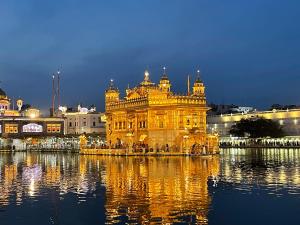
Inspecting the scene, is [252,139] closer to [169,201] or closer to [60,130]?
[60,130]

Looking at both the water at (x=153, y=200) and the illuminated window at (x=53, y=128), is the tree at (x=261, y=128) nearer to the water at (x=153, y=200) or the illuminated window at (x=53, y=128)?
the illuminated window at (x=53, y=128)

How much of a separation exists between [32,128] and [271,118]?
53.2 metres

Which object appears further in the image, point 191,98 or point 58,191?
point 191,98

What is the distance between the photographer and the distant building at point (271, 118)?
366 ft

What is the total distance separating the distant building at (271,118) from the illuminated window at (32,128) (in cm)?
3878

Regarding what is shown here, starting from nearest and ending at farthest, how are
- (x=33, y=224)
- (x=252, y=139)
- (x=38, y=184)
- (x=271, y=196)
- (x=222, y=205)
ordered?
(x=33, y=224) → (x=222, y=205) → (x=271, y=196) → (x=38, y=184) → (x=252, y=139)

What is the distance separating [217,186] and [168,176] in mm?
6293

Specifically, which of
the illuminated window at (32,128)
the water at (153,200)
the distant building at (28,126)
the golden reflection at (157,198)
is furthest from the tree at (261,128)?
the golden reflection at (157,198)

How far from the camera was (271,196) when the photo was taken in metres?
23.3

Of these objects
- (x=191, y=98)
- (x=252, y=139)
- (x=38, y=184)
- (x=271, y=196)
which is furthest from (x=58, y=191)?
(x=252, y=139)

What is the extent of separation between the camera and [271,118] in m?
119

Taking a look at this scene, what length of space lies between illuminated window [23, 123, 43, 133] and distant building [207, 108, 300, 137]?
1527 inches

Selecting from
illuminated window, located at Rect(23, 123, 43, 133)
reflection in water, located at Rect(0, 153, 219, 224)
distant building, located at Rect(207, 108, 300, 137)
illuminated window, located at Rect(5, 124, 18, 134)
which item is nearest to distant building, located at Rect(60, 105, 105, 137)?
illuminated window, located at Rect(23, 123, 43, 133)

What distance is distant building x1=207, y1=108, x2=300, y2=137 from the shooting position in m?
112
